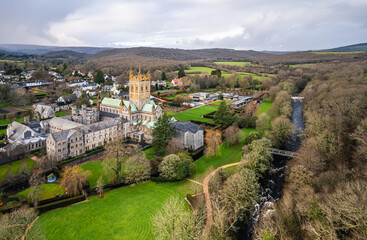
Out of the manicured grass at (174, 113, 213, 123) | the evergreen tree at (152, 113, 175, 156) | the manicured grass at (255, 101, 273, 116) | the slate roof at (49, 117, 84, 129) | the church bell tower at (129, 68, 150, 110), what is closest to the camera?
the evergreen tree at (152, 113, 175, 156)

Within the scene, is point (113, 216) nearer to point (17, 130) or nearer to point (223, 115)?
point (17, 130)

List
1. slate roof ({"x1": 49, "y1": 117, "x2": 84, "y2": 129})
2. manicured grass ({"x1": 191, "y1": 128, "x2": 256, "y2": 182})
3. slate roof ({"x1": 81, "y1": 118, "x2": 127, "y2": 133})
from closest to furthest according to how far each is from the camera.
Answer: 1. manicured grass ({"x1": 191, "y1": 128, "x2": 256, "y2": 182})
2. slate roof ({"x1": 81, "y1": 118, "x2": 127, "y2": 133})
3. slate roof ({"x1": 49, "y1": 117, "x2": 84, "y2": 129})

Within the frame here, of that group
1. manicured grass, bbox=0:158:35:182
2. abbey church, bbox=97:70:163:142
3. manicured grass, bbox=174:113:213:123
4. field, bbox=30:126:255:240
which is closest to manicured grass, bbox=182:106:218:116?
manicured grass, bbox=174:113:213:123

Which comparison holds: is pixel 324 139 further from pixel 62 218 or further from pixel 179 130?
pixel 62 218

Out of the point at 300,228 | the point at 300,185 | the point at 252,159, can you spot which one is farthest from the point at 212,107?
the point at 300,228

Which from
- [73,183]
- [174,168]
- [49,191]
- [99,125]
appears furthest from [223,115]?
[49,191]

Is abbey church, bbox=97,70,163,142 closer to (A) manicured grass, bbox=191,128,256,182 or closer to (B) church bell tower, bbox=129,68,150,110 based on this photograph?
(B) church bell tower, bbox=129,68,150,110

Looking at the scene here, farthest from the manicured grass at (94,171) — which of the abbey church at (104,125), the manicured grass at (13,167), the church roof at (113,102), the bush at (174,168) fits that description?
the church roof at (113,102)
